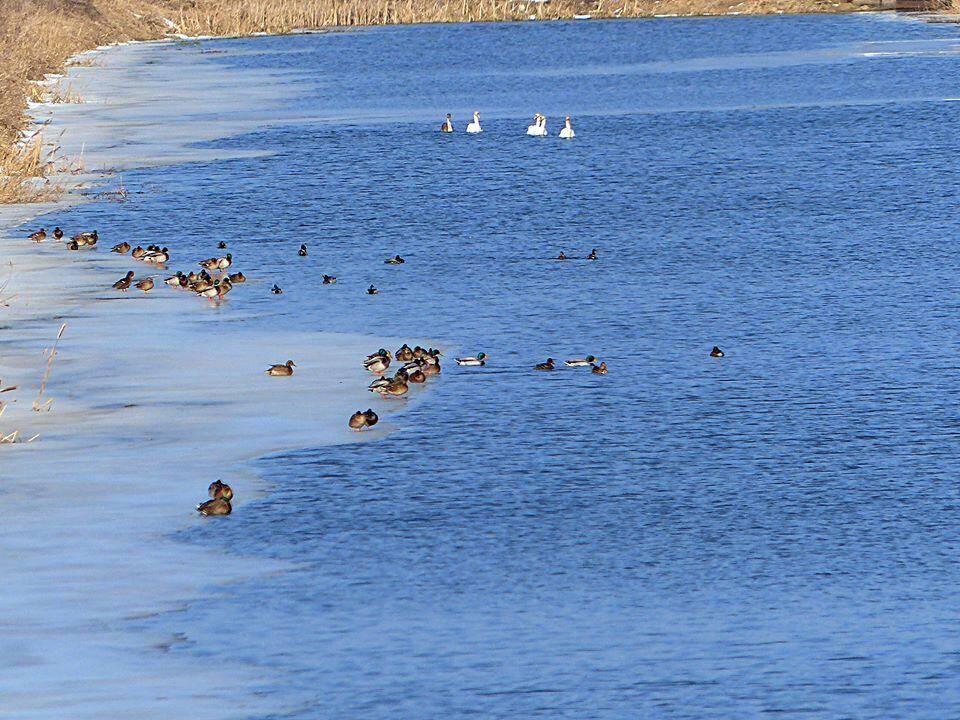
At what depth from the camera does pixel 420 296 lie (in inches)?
853

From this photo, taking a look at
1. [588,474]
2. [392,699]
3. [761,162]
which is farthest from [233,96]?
[392,699]

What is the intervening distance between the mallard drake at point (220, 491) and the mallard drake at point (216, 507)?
0.05 meters

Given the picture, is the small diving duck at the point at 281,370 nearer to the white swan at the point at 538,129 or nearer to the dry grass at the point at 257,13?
the white swan at the point at 538,129

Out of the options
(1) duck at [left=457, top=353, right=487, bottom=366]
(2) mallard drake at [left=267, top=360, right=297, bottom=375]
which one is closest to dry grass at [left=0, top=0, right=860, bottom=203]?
(1) duck at [left=457, top=353, right=487, bottom=366]

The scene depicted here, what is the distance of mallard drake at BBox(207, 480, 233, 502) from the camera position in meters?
12.6

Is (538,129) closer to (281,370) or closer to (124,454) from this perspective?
(281,370)

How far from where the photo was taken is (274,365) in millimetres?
17094

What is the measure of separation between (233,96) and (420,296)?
119 feet

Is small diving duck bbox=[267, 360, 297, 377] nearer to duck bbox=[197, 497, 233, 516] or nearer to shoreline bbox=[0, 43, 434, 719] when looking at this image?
shoreline bbox=[0, 43, 434, 719]

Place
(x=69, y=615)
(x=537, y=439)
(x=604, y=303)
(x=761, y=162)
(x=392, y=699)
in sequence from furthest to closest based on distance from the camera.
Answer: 1. (x=761, y=162)
2. (x=604, y=303)
3. (x=537, y=439)
4. (x=69, y=615)
5. (x=392, y=699)

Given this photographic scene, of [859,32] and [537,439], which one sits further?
[859,32]

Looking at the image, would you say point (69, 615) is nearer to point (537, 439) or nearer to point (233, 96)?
point (537, 439)

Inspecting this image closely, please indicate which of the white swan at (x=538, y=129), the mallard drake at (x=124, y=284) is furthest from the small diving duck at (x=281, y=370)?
the white swan at (x=538, y=129)

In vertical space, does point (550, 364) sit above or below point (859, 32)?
below
